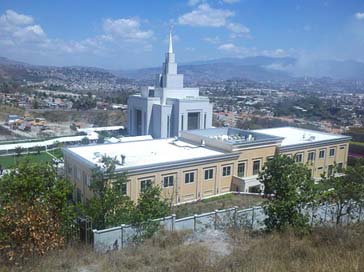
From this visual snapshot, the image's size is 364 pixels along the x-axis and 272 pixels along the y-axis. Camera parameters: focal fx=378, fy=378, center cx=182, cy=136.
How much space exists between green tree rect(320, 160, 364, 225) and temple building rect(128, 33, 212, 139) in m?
22.4

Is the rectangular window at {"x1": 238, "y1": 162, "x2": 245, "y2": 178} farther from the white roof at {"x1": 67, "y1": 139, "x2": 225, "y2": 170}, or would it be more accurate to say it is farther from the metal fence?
the metal fence

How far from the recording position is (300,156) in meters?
29.3

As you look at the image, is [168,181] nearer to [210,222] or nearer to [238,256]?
[210,222]

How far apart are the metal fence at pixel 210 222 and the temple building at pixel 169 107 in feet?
70.1

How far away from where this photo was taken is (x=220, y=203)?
2255 cm

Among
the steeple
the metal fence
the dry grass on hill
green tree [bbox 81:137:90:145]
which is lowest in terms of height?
green tree [bbox 81:137:90:145]

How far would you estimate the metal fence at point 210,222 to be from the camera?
12.6m

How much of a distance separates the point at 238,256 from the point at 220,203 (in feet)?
45.5

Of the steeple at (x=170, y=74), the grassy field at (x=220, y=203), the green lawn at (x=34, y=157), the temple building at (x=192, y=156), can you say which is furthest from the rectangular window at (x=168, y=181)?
the green lawn at (x=34, y=157)

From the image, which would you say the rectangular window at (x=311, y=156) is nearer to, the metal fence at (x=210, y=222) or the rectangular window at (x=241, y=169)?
the rectangular window at (x=241, y=169)

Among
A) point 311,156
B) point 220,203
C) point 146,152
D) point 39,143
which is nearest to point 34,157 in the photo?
point 39,143

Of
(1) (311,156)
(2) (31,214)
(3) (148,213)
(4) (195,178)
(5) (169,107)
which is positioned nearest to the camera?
(2) (31,214)

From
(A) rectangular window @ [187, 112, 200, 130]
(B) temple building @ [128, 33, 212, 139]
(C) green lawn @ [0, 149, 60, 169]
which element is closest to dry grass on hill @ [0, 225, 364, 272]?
(B) temple building @ [128, 33, 212, 139]

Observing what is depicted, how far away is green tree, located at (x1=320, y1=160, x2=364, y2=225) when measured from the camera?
13445 mm
